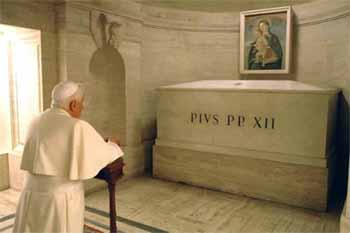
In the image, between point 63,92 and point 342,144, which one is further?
point 342,144

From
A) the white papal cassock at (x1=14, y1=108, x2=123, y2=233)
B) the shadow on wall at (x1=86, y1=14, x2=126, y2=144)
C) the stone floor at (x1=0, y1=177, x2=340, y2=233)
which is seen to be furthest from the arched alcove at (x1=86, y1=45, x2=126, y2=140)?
the white papal cassock at (x1=14, y1=108, x2=123, y2=233)

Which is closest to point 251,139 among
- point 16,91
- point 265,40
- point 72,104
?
point 265,40

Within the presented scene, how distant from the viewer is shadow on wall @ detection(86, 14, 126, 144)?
4.78m

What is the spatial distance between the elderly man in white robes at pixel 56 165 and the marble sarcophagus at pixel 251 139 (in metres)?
2.71

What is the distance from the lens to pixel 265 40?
5812 millimetres

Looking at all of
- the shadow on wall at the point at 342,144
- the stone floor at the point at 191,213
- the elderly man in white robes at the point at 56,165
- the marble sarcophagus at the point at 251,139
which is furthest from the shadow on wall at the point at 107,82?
the shadow on wall at the point at 342,144

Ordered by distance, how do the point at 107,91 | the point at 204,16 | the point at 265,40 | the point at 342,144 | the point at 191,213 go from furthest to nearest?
the point at 204,16 → the point at 265,40 → the point at 107,91 → the point at 342,144 → the point at 191,213

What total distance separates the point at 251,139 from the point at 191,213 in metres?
1.39

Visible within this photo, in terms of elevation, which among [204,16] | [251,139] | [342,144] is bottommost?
[342,144]

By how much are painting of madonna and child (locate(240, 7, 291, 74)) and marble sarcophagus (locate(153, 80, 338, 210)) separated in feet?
3.31

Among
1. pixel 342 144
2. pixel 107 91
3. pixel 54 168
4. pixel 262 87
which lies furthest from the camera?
pixel 107 91

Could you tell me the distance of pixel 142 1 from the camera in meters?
5.76

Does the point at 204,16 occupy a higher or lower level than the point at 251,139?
higher

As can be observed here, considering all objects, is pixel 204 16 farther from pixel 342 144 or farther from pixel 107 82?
pixel 342 144
